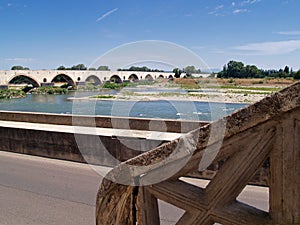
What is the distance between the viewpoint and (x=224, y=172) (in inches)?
51.0

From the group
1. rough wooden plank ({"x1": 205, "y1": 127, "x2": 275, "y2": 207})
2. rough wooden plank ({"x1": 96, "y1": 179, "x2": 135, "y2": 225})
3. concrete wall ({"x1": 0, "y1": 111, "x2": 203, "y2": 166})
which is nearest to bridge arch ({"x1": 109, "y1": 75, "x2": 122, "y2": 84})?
concrete wall ({"x1": 0, "y1": 111, "x2": 203, "y2": 166})

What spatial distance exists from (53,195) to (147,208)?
15.2ft

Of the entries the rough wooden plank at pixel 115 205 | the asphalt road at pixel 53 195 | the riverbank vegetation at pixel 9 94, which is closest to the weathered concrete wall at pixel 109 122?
the asphalt road at pixel 53 195

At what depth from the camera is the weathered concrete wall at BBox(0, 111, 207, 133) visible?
28.2 ft

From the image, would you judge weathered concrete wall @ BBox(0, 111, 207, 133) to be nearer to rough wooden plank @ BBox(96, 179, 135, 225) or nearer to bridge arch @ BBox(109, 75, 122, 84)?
rough wooden plank @ BBox(96, 179, 135, 225)

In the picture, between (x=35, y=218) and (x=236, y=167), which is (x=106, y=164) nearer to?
(x=35, y=218)

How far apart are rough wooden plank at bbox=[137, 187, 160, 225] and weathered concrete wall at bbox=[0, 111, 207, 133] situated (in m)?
5.92

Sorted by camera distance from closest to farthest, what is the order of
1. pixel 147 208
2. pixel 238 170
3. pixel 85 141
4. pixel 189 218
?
pixel 238 170
pixel 189 218
pixel 147 208
pixel 85 141

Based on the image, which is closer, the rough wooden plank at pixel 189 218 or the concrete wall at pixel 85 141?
the rough wooden plank at pixel 189 218

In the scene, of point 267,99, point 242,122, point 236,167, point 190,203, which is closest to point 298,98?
point 267,99

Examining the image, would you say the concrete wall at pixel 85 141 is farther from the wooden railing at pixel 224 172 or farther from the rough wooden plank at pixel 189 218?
the rough wooden plank at pixel 189 218

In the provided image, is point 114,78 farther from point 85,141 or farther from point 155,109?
point 85,141

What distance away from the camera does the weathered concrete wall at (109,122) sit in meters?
8.59

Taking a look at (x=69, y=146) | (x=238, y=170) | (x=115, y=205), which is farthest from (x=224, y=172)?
(x=69, y=146)
